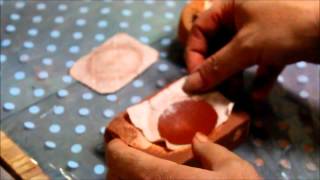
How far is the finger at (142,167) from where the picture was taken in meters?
0.47

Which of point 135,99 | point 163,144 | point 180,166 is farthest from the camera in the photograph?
point 135,99

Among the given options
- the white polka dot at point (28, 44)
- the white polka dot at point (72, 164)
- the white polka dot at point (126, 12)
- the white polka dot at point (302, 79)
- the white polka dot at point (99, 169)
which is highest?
the white polka dot at point (28, 44)

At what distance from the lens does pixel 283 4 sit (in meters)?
0.62

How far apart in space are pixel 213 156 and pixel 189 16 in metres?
0.29

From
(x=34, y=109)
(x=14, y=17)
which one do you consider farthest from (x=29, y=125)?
(x=14, y=17)

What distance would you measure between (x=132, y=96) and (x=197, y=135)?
0.55ft

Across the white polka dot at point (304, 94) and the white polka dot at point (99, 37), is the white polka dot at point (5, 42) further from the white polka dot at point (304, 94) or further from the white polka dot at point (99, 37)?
the white polka dot at point (304, 94)

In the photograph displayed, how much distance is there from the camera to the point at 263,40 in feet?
2.01

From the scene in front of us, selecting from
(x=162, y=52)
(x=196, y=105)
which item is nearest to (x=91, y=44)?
(x=162, y=52)

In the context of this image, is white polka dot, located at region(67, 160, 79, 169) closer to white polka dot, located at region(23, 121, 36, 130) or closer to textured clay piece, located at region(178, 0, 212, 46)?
white polka dot, located at region(23, 121, 36, 130)

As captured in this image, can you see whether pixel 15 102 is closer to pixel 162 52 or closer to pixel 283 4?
pixel 162 52

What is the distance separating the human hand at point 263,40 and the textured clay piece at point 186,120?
0.09 ft

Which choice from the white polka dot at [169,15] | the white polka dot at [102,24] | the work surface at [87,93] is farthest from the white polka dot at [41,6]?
the white polka dot at [169,15]

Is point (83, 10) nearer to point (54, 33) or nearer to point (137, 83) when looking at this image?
point (54, 33)
